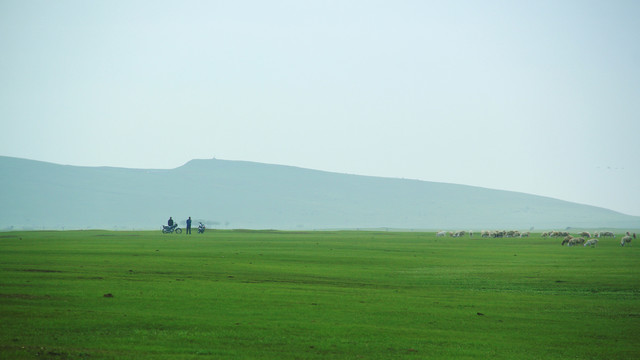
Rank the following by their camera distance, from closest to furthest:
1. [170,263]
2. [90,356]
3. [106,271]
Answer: [90,356], [106,271], [170,263]

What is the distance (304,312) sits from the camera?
72.8 feet

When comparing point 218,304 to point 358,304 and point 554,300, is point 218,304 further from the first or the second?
point 554,300

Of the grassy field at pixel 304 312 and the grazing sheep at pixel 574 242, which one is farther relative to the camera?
the grazing sheep at pixel 574 242

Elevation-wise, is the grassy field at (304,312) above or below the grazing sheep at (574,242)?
below

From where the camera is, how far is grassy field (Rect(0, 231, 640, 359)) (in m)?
17.1

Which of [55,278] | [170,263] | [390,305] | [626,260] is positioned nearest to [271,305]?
[390,305]

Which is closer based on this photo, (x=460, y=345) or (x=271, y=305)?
(x=460, y=345)

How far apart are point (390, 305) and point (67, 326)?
10745 mm

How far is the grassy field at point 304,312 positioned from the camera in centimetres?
1714

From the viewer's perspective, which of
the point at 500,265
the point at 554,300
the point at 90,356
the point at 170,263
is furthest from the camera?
the point at 500,265

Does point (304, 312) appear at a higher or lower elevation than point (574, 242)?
lower

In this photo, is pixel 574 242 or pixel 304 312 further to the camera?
pixel 574 242

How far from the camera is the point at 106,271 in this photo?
107 ft

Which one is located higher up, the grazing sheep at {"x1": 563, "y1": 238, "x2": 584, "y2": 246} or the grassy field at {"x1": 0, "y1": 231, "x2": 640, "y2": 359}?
the grazing sheep at {"x1": 563, "y1": 238, "x2": 584, "y2": 246}
